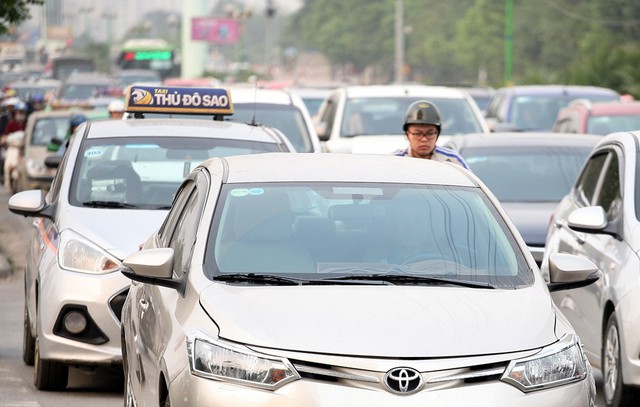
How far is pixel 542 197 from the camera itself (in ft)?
44.7

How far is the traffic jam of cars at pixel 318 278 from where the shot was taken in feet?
18.5

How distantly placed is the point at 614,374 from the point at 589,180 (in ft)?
6.89

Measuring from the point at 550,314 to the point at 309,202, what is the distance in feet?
4.05

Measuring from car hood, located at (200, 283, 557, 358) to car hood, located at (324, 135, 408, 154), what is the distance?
11.8 meters

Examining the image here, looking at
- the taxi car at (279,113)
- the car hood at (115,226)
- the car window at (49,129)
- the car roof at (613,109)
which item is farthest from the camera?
the car window at (49,129)

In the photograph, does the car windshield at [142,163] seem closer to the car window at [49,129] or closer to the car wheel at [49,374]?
the car wheel at [49,374]

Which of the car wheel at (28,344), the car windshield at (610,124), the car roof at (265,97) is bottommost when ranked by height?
the car wheel at (28,344)

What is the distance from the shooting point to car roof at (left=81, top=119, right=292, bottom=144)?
10852 mm

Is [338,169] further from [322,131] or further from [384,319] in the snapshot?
[322,131]

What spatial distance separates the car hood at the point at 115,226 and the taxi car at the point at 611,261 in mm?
2303

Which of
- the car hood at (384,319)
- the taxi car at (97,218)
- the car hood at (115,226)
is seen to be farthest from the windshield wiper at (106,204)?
the car hood at (384,319)

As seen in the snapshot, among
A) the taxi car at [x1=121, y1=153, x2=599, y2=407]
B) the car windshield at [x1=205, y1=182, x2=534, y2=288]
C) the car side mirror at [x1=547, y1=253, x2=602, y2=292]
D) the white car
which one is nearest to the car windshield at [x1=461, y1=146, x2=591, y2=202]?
the white car

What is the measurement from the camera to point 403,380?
5.54 metres

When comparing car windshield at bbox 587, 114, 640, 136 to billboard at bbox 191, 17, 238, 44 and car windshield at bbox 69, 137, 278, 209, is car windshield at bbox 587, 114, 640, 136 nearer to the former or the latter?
car windshield at bbox 69, 137, 278, 209
